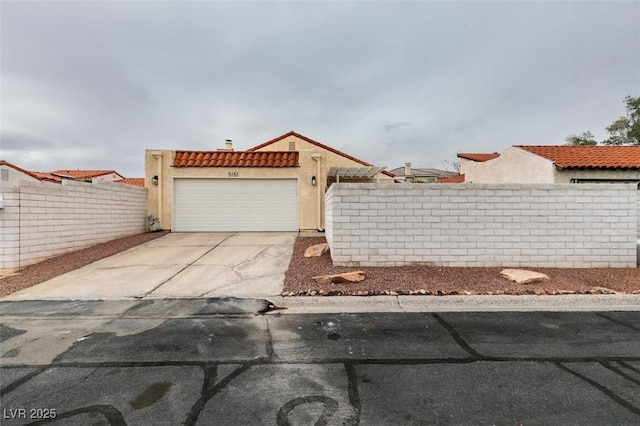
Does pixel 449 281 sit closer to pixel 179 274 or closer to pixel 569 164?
pixel 179 274

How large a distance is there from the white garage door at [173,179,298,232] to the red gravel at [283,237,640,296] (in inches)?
240

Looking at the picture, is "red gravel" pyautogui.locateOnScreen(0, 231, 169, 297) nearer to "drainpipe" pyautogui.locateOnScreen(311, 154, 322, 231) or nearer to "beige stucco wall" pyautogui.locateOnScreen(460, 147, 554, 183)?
"drainpipe" pyautogui.locateOnScreen(311, 154, 322, 231)

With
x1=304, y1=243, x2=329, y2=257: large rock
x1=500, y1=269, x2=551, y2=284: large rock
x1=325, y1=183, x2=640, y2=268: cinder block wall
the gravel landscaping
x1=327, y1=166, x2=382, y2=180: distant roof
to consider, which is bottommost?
the gravel landscaping

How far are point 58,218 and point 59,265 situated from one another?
1632mm

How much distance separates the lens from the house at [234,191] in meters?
13.5

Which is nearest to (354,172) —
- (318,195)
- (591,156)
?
(318,195)

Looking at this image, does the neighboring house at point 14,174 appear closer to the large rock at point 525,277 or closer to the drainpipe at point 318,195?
the drainpipe at point 318,195

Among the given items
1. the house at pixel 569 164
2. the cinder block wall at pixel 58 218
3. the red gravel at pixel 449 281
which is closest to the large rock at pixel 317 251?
the red gravel at pixel 449 281

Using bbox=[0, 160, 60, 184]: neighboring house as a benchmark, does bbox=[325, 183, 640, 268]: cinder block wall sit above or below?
below

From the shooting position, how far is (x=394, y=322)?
466 centimetres

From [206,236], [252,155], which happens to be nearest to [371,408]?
[206,236]

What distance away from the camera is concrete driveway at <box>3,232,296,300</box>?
6.06 m

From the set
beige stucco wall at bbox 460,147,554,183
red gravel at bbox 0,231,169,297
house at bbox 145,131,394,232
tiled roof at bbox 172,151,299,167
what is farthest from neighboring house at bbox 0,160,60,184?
beige stucco wall at bbox 460,147,554,183

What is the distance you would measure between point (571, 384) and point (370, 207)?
5.06 meters
